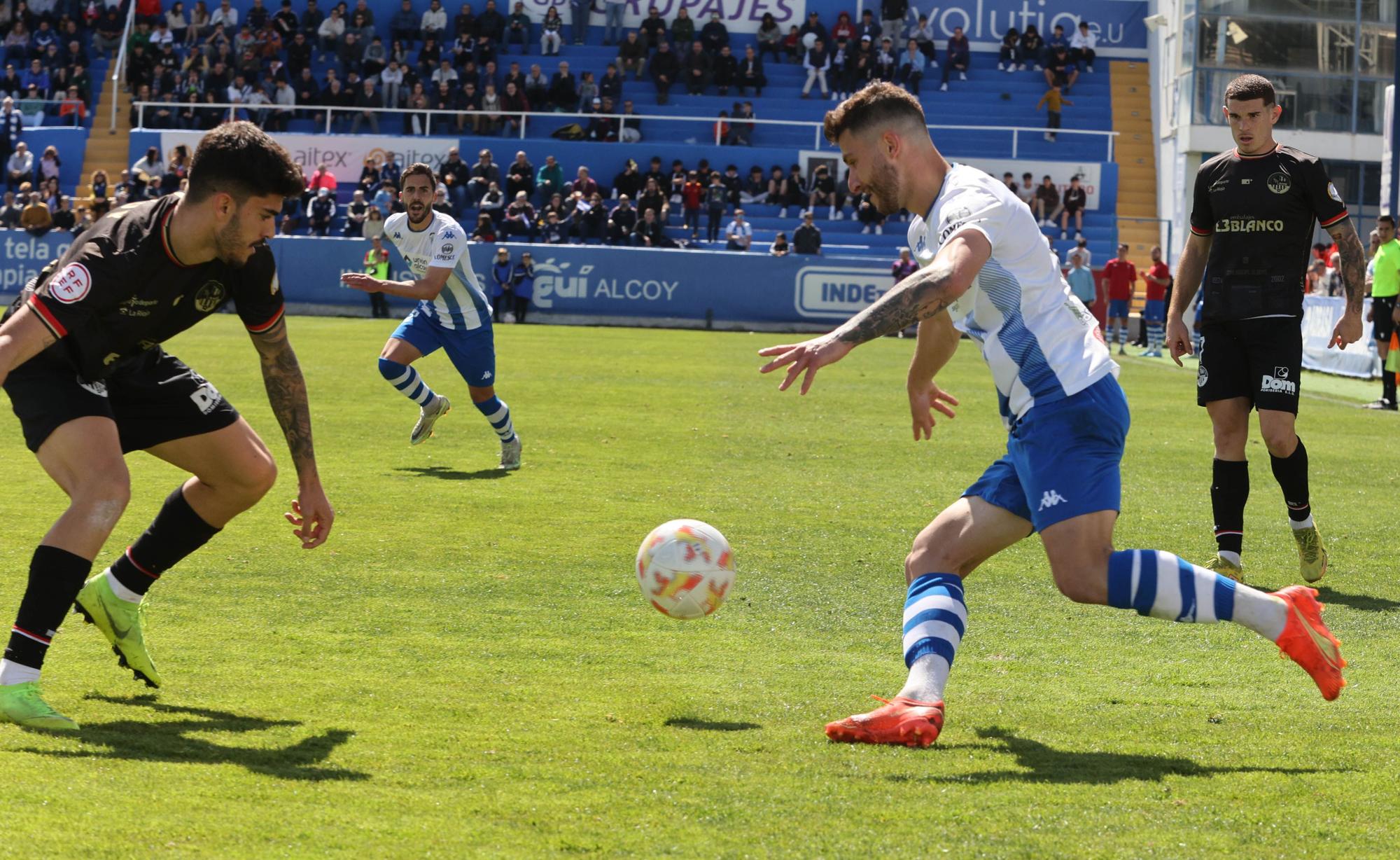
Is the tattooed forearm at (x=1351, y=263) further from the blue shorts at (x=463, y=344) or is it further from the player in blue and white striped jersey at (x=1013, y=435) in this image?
→ the blue shorts at (x=463, y=344)

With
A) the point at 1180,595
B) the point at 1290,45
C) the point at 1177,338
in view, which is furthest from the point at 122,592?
the point at 1290,45

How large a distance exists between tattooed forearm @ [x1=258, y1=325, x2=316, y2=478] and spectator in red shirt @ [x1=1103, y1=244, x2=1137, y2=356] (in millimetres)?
27696

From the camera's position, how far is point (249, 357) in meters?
20.4

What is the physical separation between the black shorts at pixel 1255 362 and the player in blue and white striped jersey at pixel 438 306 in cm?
553

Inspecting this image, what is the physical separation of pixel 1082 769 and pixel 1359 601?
3.40 metres

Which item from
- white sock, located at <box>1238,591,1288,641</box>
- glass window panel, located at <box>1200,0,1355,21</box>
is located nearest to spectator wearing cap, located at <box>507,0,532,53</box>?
glass window panel, located at <box>1200,0,1355,21</box>

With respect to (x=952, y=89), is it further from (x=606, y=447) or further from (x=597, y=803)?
(x=597, y=803)

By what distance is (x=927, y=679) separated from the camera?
4648mm

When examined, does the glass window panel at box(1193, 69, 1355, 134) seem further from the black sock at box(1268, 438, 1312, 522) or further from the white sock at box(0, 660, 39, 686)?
the white sock at box(0, 660, 39, 686)

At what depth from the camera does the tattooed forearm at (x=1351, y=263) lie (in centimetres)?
739

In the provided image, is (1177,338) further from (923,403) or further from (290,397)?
(290,397)

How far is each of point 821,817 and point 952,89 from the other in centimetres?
4052

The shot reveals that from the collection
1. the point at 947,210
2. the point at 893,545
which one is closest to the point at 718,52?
the point at 893,545

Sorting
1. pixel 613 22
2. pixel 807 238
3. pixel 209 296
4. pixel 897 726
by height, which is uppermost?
pixel 613 22
